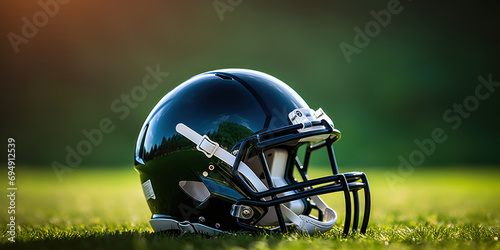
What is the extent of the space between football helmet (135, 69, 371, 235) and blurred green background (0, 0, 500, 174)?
47.4 feet

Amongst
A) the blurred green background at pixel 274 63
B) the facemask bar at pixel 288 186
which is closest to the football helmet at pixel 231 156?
the facemask bar at pixel 288 186

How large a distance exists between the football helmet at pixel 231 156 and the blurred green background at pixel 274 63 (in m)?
14.4

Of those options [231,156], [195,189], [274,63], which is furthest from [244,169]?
[274,63]

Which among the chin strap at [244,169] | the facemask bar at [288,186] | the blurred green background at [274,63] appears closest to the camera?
the facemask bar at [288,186]

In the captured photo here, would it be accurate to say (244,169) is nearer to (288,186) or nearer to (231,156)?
(231,156)

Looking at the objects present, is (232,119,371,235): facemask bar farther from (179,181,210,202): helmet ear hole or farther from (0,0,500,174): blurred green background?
(0,0,500,174): blurred green background

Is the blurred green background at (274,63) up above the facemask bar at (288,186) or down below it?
above

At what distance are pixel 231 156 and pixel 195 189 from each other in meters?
0.35

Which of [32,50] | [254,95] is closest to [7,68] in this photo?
[32,50]

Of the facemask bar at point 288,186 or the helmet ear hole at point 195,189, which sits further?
the helmet ear hole at point 195,189

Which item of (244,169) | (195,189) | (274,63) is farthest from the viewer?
(274,63)

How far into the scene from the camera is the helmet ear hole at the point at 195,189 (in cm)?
260

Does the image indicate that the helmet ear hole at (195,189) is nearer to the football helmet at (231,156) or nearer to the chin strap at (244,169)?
the football helmet at (231,156)

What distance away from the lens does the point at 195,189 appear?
8.66 feet
